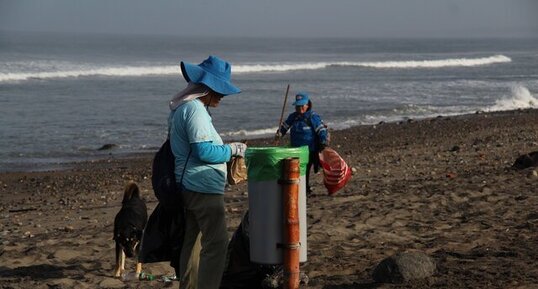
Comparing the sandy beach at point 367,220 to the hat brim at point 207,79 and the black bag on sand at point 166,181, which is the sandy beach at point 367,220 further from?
the hat brim at point 207,79

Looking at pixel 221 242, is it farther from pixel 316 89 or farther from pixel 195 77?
pixel 316 89

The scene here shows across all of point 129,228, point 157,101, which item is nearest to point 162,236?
point 129,228

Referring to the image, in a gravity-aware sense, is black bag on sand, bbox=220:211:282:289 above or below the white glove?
below

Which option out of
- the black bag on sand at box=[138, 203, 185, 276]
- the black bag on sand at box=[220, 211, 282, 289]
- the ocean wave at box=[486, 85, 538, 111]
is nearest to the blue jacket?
the black bag on sand at box=[220, 211, 282, 289]

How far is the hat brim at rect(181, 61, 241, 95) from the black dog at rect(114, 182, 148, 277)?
7.53ft

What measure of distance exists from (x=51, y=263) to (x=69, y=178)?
7736 mm

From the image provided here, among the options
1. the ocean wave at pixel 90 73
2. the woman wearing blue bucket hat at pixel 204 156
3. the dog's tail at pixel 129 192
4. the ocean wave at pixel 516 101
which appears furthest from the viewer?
the ocean wave at pixel 90 73

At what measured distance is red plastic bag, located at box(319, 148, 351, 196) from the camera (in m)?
8.60

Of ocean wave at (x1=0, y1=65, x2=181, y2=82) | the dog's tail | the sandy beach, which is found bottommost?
ocean wave at (x1=0, y1=65, x2=181, y2=82)

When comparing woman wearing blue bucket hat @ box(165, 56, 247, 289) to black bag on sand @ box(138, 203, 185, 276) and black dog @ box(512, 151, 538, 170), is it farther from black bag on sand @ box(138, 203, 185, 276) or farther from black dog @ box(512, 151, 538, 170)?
black dog @ box(512, 151, 538, 170)

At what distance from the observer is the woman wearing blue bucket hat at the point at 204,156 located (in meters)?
5.69

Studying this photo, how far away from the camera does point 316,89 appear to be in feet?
127

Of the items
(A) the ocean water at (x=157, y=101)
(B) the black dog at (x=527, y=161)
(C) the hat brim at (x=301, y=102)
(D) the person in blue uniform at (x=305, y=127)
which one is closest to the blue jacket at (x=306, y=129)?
(D) the person in blue uniform at (x=305, y=127)

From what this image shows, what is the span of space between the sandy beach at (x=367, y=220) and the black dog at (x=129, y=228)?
0.19 meters
